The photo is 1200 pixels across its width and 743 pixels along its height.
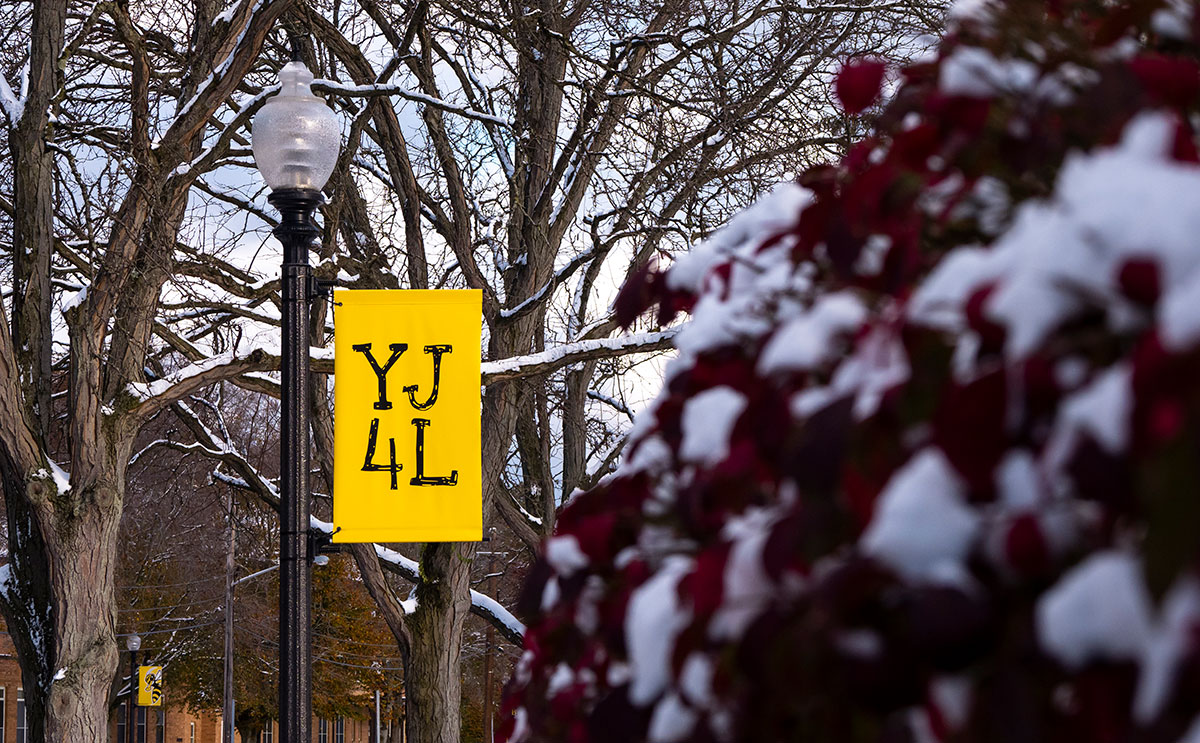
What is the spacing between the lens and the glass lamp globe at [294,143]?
235 inches

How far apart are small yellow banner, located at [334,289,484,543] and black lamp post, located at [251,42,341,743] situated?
5.17 feet

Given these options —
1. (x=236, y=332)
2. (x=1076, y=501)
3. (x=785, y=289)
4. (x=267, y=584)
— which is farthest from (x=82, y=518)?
(x=267, y=584)

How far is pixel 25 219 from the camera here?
9539mm

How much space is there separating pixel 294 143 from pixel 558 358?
13.3 feet

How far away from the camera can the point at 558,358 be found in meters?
9.73

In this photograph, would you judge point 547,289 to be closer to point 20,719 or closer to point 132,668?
point 132,668

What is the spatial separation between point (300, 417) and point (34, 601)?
4694mm

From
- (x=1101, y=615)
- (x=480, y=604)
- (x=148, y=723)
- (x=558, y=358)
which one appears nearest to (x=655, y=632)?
(x=1101, y=615)

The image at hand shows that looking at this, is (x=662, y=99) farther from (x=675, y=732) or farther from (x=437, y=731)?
(x=675, y=732)

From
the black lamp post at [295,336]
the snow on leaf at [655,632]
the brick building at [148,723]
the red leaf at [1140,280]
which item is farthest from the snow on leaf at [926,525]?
the brick building at [148,723]

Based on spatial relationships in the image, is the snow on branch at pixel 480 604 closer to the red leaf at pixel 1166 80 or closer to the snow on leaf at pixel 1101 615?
the red leaf at pixel 1166 80

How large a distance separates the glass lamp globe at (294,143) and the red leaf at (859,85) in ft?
15.5

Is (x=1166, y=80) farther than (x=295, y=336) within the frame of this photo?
No

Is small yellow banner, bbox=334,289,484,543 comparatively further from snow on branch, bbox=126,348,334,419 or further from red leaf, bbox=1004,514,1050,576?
red leaf, bbox=1004,514,1050,576
